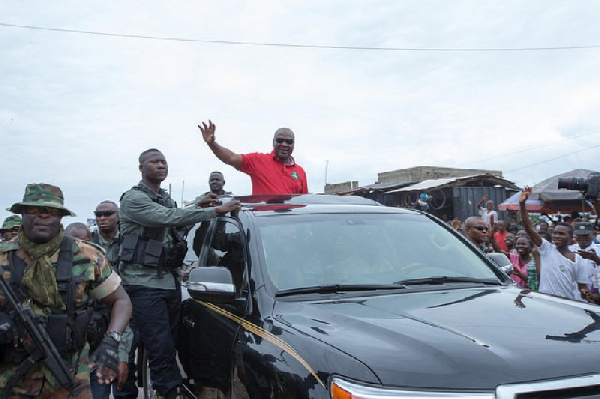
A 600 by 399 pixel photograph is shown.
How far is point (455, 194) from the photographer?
19.5m

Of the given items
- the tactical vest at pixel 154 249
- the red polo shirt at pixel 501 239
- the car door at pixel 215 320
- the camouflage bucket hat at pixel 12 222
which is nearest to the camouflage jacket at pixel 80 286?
the car door at pixel 215 320

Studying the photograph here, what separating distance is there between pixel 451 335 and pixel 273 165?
346cm

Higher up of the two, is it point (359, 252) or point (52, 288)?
point (359, 252)

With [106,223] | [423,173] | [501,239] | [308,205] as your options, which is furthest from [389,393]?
[423,173]

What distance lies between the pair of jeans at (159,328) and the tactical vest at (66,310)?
1.17 meters

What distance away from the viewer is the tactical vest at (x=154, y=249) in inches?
179

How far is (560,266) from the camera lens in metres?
5.56

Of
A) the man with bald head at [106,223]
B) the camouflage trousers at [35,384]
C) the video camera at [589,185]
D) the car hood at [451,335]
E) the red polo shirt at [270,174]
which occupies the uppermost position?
the red polo shirt at [270,174]

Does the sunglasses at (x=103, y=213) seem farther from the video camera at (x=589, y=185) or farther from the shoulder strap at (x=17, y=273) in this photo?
the video camera at (x=589, y=185)

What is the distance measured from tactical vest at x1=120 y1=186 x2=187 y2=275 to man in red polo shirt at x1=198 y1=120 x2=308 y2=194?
0.99 meters

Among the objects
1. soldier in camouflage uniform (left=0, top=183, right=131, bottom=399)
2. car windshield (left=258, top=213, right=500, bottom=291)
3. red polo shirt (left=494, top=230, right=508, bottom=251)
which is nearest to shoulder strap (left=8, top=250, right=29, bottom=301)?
soldier in camouflage uniform (left=0, top=183, right=131, bottom=399)

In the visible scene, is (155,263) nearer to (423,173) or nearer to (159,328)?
(159,328)

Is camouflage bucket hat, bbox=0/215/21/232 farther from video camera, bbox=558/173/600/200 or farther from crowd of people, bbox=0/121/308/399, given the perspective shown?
video camera, bbox=558/173/600/200

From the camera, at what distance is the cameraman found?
4.24 metres
